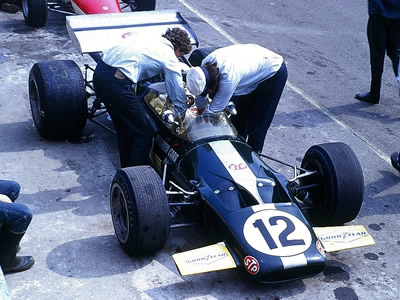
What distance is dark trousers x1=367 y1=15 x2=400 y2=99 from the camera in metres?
9.10

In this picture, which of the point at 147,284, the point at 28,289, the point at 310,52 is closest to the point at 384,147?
the point at 310,52

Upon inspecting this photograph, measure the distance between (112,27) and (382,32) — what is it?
11.2 feet

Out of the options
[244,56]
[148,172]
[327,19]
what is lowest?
[327,19]

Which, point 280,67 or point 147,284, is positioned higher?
point 280,67

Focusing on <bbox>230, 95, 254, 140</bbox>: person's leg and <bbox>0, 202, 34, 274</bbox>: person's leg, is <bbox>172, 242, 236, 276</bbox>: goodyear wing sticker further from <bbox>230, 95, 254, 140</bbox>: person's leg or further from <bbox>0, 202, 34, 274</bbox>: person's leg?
<bbox>230, 95, 254, 140</bbox>: person's leg

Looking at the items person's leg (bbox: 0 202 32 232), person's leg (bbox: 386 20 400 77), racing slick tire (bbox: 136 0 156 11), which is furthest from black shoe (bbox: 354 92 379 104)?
person's leg (bbox: 0 202 32 232)

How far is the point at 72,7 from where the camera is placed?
10812mm

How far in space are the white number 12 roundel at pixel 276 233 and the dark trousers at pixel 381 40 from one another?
4110 mm

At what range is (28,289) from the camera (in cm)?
544

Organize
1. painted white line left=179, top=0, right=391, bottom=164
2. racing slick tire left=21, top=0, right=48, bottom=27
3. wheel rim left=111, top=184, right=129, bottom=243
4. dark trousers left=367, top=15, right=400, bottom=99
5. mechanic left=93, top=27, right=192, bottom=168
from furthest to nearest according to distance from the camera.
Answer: racing slick tire left=21, top=0, right=48, bottom=27 → dark trousers left=367, top=15, right=400, bottom=99 → painted white line left=179, top=0, right=391, bottom=164 → mechanic left=93, top=27, right=192, bottom=168 → wheel rim left=111, top=184, right=129, bottom=243

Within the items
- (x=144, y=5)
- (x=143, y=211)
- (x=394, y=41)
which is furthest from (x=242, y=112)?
(x=144, y=5)

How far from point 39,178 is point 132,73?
4.69ft

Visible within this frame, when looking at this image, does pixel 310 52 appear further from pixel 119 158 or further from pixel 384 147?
pixel 119 158

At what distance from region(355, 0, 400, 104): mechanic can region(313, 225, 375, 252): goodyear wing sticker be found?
3616 mm
